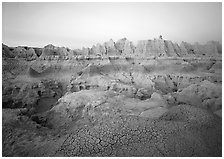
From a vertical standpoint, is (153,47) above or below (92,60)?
above

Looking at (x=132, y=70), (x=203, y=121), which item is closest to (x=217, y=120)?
(x=203, y=121)

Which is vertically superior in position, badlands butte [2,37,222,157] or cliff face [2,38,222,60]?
cliff face [2,38,222,60]

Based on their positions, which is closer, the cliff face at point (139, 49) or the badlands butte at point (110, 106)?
the badlands butte at point (110, 106)

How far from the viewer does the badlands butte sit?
9.79 feet

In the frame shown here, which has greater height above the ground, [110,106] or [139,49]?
[139,49]

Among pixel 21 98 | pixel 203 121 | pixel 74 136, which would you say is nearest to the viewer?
pixel 74 136

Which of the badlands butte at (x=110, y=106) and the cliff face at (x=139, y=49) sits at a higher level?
the cliff face at (x=139, y=49)

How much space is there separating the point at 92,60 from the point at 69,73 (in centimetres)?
187

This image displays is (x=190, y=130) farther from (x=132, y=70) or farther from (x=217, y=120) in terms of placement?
(x=132, y=70)

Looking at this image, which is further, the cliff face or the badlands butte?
the cliff face

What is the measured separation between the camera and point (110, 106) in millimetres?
5562

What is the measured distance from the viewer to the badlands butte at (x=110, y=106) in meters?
2.98

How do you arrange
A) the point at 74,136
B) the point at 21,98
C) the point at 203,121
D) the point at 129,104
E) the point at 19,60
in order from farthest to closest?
1. the point at 19,60
2. the point at 21,98
3. the point at 129,104
4. the point at 203,121
5. the point at 74,136

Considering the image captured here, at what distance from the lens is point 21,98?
7.32 m
